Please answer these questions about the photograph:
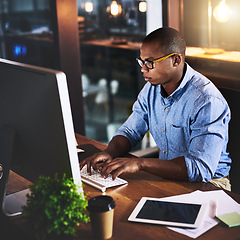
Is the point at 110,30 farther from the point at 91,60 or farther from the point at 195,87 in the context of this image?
the point at 195,87

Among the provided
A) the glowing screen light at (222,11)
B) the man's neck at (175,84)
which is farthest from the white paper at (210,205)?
Result: the glowing screen light at (222,11)

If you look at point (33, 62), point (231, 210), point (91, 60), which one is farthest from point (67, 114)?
point (91, 60)

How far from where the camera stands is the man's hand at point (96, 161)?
1.71 metres

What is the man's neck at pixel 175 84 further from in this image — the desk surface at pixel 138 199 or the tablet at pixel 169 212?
the tablet at pixel 169 212

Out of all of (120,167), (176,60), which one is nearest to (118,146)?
(120,167)

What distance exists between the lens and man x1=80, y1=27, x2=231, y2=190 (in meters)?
1.66

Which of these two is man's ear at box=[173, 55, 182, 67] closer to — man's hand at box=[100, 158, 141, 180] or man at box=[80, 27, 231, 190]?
man at box=[80, 27, 231, 190]

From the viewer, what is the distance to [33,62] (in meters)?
3.67

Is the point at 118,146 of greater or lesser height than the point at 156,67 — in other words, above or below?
below

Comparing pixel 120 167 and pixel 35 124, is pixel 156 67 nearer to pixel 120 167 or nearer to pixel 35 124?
pixel 120 167

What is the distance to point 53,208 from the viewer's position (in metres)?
1.07

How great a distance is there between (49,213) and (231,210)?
2.20ft

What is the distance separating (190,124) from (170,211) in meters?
0.61

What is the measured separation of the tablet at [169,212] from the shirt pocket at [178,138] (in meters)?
0.54
